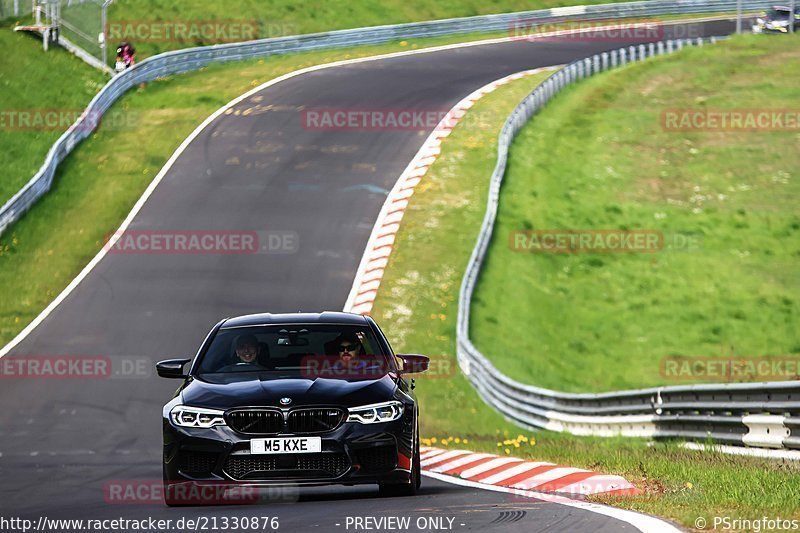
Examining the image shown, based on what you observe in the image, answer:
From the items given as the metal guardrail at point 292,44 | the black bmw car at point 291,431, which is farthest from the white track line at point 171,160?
the black bmw car at point 291,431

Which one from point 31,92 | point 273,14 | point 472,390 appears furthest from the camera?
point 273,14

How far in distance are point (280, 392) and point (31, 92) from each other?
3625 cm

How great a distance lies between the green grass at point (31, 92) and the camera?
38062 mm

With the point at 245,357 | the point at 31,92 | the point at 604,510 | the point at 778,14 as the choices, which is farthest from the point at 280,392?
the point at 778,14

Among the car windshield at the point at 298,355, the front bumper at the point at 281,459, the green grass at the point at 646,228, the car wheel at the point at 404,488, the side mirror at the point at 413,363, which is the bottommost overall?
the green grass at the point at 646,228

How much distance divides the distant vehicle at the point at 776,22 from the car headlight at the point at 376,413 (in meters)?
54.5

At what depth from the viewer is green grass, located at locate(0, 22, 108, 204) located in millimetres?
38062

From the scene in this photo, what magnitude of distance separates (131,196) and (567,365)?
41.1 feet

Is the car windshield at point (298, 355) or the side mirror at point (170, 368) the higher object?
the car windshield at point (298, 355)

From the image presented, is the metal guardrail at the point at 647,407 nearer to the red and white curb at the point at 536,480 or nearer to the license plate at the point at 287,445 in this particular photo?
the red and white curb at the point at 536,480

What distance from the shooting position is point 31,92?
44156mm

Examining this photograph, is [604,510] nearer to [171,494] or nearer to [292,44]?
[171,494]

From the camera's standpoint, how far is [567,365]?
91.5 ft

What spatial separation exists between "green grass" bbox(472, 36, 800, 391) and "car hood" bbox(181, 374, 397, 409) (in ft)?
52.7
